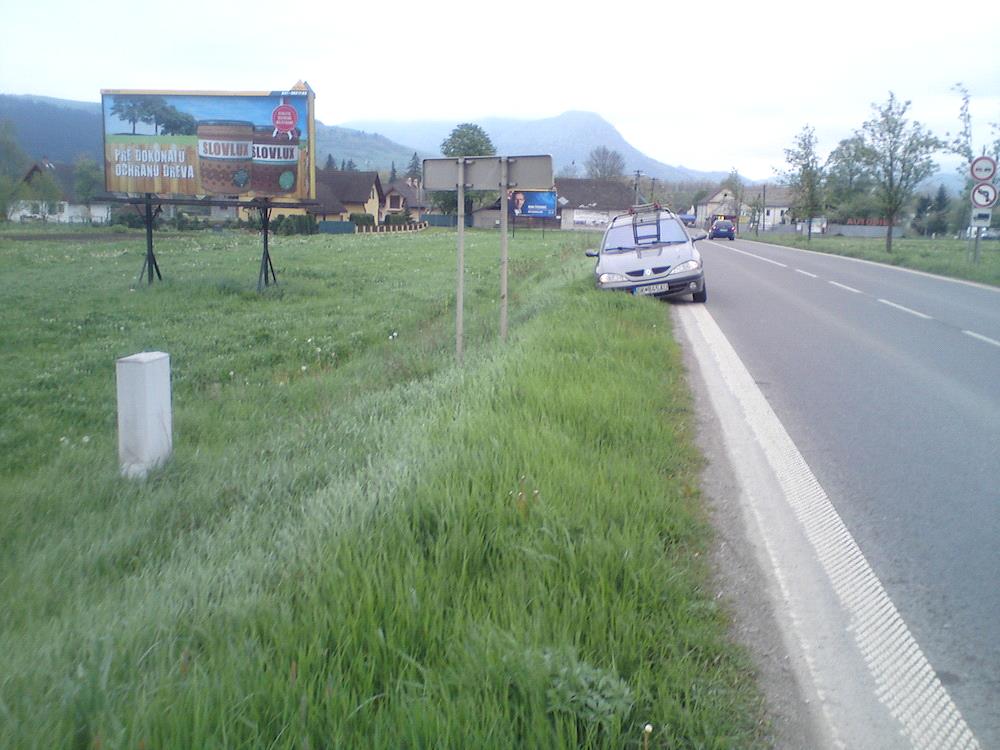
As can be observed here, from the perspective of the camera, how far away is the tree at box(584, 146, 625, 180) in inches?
5030

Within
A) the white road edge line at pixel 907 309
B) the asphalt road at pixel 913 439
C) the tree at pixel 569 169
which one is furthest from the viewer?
the tree at pixel 569 169

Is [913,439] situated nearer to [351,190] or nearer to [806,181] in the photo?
[806,181]

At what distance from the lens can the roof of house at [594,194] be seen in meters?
93.7

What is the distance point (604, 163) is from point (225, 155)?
115 meters

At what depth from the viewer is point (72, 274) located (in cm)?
2338

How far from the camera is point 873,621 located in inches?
148


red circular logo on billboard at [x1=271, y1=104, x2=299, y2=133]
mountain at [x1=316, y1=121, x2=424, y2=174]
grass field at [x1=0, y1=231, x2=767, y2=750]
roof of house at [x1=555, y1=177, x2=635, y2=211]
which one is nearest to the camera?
grass field at [x1=0, y1=231, x2=767, y2=750]

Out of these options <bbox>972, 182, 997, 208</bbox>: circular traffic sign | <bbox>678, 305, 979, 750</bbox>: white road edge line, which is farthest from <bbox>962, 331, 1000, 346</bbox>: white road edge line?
<bbox>972, 182, 997, 208</bbox>: circular traffic sign

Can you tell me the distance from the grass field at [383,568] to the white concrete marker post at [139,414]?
177 millimetres

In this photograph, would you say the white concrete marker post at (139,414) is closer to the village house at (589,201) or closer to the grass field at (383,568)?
the grass field at (383,568)

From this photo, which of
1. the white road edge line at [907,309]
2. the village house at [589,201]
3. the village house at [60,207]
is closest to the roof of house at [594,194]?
the village house at [589,201]

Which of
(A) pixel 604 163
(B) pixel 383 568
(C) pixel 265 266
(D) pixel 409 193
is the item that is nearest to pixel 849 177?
(C) pixel 265 266

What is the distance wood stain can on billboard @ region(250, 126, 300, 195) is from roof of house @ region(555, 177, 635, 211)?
2917 inches

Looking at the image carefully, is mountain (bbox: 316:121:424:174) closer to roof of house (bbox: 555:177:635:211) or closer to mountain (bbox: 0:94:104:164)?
mountain (bbox: 0:94:104:164)
